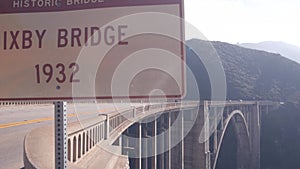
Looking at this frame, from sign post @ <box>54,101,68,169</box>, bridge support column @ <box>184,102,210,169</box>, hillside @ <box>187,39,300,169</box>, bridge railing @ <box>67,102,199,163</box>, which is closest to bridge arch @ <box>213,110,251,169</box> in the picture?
hillside @ <box>187,39,300,169</box>

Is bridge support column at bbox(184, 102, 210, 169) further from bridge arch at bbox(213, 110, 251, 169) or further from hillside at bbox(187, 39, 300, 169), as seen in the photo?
bridge arch at bbox(213, 110, 251, 169)

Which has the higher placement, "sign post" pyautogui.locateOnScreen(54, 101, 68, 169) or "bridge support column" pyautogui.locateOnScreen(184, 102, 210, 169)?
"sign post" pyautogui.locateOnScreen(54, 101, 68, 169)

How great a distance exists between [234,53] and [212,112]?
3912 inches

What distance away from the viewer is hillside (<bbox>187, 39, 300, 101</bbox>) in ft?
314

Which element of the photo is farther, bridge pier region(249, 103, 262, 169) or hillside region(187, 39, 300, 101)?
Answer: hillside region(187, 39, 300, 101)

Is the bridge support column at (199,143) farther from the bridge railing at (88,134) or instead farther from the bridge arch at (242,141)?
the bridge railing at (88,134)

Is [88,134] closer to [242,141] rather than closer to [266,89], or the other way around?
[242,141]

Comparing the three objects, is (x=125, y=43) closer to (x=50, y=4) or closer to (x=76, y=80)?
(x=76, y=80)

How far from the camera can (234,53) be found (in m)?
133

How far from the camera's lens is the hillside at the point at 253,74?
3770 inches

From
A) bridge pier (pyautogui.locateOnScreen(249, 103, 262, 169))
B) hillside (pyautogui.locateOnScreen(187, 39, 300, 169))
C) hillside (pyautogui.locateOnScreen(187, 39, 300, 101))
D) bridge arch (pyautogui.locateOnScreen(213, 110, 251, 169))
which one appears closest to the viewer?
bridge arch (pyautogui.locateOnScreen(213, 110, 251, 169))

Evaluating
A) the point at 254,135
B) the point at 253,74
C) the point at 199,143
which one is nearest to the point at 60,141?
the point at 199,143

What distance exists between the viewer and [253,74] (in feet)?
377

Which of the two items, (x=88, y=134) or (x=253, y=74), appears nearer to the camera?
(x=88, y=134)
